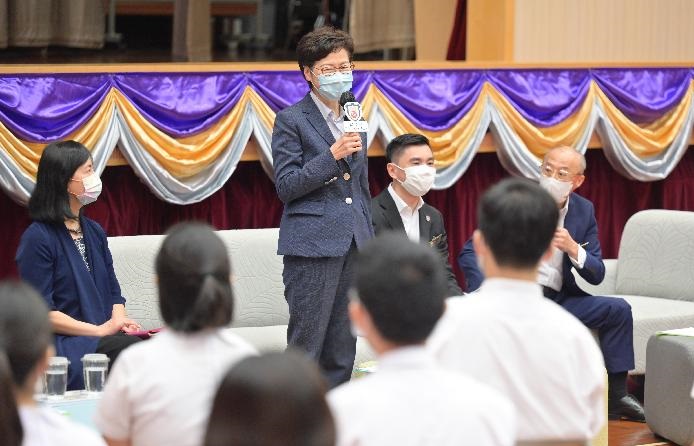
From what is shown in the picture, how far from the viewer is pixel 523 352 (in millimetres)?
2424

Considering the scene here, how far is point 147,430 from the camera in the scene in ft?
7.47

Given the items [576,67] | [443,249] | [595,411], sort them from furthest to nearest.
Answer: [576,67]
[443,249]
[595,411]

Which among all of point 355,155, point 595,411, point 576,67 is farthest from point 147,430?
point 576,67

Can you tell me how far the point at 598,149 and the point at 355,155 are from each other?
115 inches

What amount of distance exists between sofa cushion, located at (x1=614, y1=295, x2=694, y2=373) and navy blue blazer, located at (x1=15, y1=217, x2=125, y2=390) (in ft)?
7.76

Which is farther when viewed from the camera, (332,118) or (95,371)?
(332,118)

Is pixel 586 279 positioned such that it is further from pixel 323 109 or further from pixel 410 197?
pixel 323 109

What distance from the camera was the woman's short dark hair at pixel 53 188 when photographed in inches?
172

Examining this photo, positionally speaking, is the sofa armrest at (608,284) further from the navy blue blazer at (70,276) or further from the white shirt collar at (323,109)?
the navy blue blazer at (70,276)

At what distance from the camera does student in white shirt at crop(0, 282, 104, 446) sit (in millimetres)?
1895

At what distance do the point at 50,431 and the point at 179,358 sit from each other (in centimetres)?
40

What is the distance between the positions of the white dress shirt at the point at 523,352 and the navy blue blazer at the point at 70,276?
2.14m

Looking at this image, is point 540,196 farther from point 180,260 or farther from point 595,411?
point 180,260

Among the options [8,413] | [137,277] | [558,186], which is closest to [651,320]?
[558,186]
